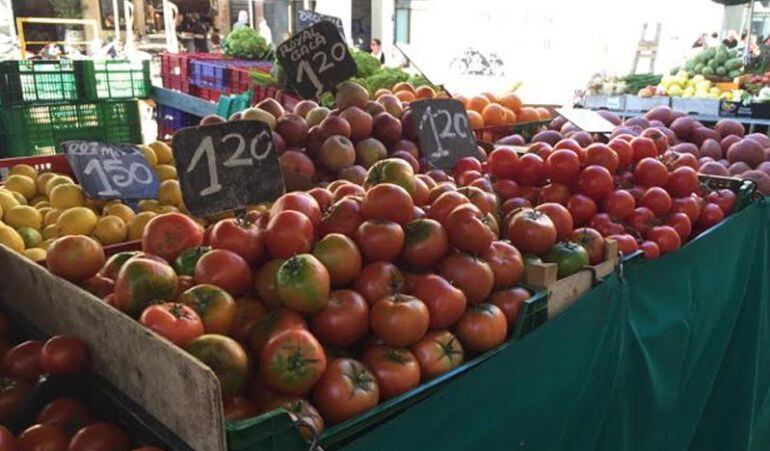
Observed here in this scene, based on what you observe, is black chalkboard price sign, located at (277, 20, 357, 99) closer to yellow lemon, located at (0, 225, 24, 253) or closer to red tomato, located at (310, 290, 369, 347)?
yellow lemon, located at (0, 225, 24, 253)

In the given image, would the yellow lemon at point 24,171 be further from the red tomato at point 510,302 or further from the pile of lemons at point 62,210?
the red tomato at point 510,302

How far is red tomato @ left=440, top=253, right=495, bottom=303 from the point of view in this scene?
63.4 inches

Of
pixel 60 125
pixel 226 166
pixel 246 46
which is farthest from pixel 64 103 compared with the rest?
pixel 226 166

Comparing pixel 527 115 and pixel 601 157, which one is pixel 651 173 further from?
pixel 527 115

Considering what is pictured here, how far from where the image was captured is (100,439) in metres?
1.28

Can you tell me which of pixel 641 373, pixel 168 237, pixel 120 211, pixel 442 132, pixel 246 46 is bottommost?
pixel 641 373

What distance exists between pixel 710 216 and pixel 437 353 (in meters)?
1.66

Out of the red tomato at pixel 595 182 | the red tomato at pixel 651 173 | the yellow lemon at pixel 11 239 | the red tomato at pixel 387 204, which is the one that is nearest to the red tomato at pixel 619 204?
the red tomato at pixel 595 182

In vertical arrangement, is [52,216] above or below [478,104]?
below

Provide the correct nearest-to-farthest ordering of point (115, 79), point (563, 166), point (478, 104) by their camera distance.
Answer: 1. point (563, 166)
2. point (478, 104)
3. point (115, 79)

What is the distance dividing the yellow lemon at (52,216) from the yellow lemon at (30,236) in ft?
0.25

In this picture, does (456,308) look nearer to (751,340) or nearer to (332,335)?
(332,335)

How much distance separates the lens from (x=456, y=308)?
1.54 m

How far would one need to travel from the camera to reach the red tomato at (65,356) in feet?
4.51
